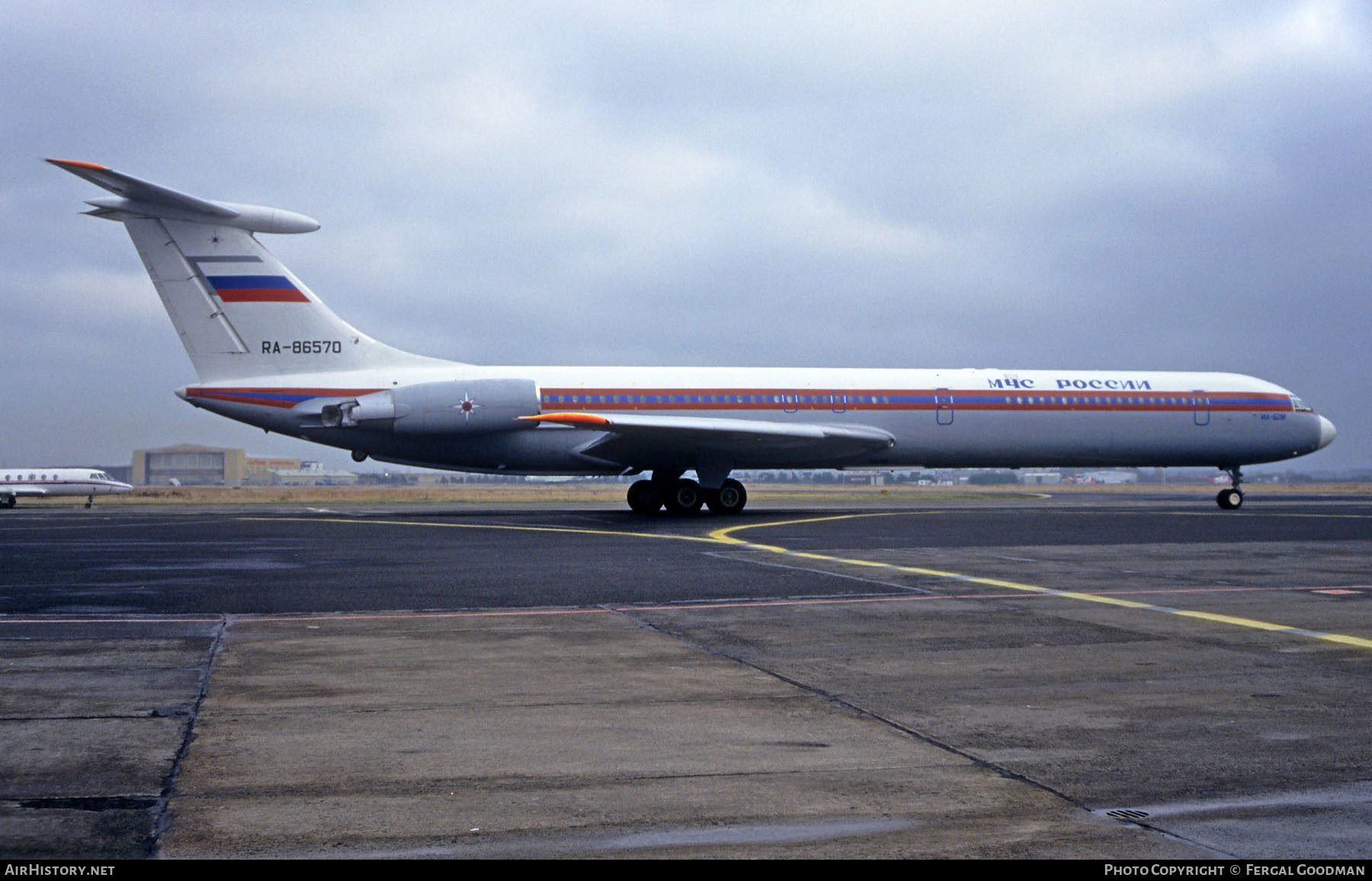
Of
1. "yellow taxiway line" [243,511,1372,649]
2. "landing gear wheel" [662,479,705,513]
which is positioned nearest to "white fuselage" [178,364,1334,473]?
"landing gear wheel" [662,479,705,513]

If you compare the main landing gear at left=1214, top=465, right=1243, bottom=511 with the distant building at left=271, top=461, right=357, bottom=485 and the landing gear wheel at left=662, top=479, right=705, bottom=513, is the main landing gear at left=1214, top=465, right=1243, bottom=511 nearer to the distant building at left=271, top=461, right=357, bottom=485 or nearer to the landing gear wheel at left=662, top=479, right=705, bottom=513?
the landing gear wheel at left=662, top=479, right=705, bottom=513

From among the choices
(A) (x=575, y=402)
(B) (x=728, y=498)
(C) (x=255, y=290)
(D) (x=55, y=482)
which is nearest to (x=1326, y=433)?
(B) (x=728, y=498)

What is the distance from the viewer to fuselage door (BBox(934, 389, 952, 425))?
2819cm

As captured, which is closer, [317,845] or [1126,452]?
[317,845]

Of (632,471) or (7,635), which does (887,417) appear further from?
(7,635)

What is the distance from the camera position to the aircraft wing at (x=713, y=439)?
23.5 m

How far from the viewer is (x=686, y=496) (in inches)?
1017

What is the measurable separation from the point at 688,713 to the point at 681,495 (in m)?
20.1

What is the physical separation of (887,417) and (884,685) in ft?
71.4

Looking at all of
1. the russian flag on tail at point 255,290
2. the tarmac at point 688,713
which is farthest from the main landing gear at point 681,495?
the tarmac at point 688,713

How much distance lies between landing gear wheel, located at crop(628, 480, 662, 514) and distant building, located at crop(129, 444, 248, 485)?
129312mm
